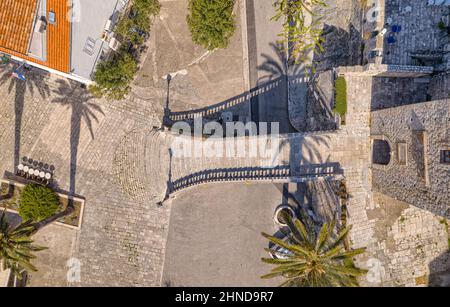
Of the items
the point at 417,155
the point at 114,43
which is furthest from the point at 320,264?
the point at 114,43

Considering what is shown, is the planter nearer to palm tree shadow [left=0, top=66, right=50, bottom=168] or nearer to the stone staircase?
palm tree shadow [left=0, top=66, right=50, bottom=168]

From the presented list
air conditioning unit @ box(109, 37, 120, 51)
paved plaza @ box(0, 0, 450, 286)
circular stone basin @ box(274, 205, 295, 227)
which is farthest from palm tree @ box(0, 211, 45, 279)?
circular stone basin @ box(274, 205, 295, 227)

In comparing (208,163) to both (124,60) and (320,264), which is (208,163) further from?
(320,264)

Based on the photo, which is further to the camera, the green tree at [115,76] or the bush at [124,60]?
the bush at [124,60]

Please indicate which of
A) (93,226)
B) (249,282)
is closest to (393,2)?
(249,282)

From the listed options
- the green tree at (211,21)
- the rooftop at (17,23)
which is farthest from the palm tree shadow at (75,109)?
the green tree at (211,21)

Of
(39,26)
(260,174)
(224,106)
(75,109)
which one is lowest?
(260,174)

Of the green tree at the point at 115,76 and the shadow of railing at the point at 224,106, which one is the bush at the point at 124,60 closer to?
the green tree at the point at 115,76
